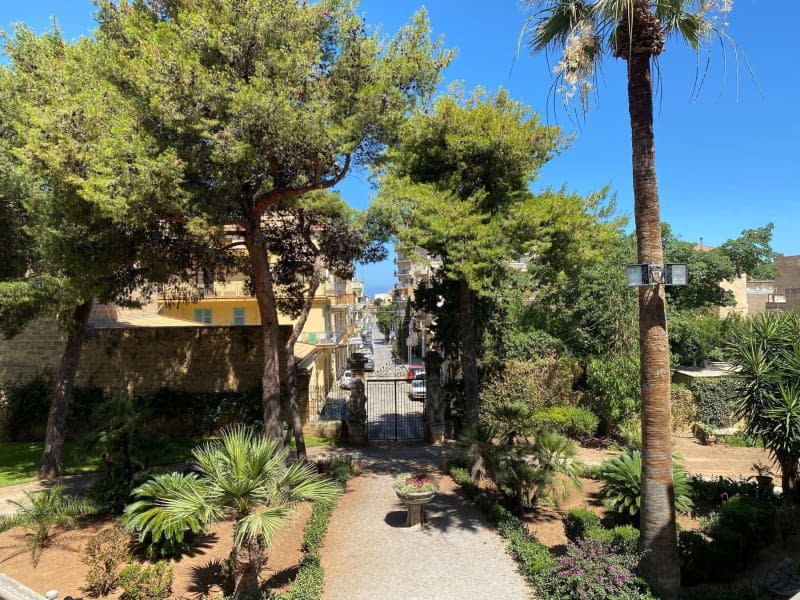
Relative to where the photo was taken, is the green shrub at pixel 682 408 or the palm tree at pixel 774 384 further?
the green shrub at pixel 682 408

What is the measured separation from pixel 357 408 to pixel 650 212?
12170mm

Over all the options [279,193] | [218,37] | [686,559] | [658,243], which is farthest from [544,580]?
[218,37]

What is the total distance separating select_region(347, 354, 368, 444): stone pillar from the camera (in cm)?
1652

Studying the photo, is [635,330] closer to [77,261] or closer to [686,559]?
[686,559]

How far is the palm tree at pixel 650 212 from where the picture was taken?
6.45m

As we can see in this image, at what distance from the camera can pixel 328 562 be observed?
27.2 ft

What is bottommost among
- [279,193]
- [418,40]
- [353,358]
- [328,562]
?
[328,562]

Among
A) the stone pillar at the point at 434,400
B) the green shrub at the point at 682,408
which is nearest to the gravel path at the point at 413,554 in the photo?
the stone pillar at the point at 434,400

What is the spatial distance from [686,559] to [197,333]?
51.7 feet

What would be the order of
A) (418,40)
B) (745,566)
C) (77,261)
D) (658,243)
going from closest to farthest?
(658,243), (745,566), (77,261), (418,40)

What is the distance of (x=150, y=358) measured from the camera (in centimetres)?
1759

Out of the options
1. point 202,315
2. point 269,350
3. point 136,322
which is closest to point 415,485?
point 269,350

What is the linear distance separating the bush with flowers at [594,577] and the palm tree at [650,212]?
0.31 meters

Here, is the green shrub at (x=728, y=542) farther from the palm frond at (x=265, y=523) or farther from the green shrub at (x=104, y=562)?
the green shrub at (x=104, y=562)
